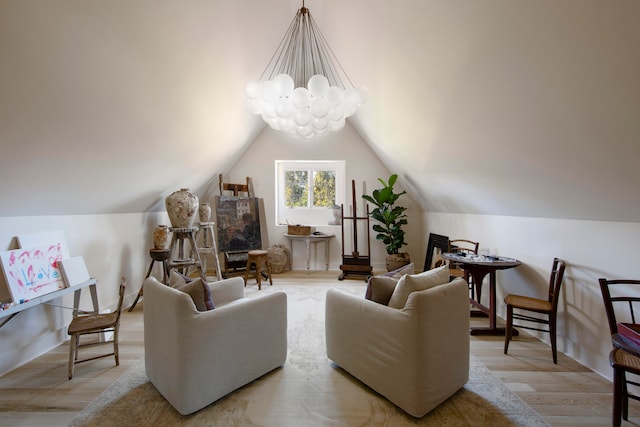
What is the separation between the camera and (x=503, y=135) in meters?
2.04

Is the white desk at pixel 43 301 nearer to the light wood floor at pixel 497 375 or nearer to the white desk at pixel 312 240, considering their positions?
the light wood floor at pixel 497 375

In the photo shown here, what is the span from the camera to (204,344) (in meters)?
1.68

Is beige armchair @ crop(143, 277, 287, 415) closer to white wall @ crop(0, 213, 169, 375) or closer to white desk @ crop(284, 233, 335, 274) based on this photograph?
white wall @ crop(0, 213, 169, 375)

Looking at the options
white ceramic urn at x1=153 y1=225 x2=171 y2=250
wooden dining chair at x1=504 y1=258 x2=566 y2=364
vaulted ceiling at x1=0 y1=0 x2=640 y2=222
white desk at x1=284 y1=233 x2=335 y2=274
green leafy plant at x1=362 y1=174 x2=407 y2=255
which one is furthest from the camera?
white desk at x1=284 y1=233 x2=335 y2=274

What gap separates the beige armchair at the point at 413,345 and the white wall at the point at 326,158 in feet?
11.0

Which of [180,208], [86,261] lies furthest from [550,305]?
[86,261]

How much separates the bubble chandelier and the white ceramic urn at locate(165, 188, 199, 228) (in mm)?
1757

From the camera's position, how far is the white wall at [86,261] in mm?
2232

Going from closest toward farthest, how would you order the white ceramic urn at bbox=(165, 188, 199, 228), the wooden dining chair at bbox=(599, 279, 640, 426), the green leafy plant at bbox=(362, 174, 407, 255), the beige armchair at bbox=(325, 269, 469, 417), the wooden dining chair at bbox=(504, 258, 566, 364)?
the wooden dining chair at bbox=(599, 279, 640, 426) → the beige armchair at bbox=(325, 269, 469, 417) → the wooden dining chair at bbox=(504, 258, 566, 364) → the white ceramic urn at bbox=(165, 188, 199, 228) → the green leafy plant at bbox=(362, 174, 407, 255)

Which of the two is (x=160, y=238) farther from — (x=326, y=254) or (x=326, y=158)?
(x=326, y=158)

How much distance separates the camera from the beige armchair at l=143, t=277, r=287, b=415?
64.6 inches

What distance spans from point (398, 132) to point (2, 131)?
11.3 feet

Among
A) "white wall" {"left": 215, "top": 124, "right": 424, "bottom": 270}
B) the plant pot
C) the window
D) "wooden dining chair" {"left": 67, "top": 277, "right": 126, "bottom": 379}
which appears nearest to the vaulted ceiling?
"wooden dining chair" {"left": 67, "top": 277, "right": 126, "bottom": 379}

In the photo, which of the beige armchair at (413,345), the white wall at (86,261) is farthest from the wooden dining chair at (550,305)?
the white wall at (86,261)
